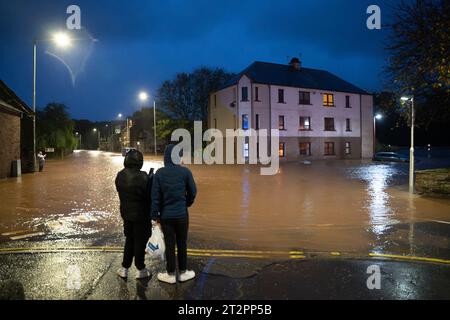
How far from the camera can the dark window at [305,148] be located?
1762 inches

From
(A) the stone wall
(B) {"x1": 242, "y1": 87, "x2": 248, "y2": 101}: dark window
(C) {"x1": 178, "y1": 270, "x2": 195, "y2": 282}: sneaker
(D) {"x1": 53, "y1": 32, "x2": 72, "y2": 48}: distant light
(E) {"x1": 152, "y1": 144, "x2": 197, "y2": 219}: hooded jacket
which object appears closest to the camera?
(E) {"x1": 152, "y1": 144, "x2": 197, "y2": 219}: hooded jacket

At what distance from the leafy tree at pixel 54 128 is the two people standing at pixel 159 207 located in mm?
46799

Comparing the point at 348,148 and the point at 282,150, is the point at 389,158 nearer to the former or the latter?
the point at 348,148

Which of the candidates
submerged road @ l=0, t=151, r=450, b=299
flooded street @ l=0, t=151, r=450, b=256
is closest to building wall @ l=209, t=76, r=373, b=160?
flooded street @ l=0, t=151, r=450, b=256

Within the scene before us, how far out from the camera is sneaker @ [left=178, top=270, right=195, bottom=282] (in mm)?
5043

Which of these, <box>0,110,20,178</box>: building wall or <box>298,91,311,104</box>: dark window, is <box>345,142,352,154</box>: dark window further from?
<box>0,110,20,178</box>: building wall

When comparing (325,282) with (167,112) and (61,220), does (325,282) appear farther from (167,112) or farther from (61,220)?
(167,112)

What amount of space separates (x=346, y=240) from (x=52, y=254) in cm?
559

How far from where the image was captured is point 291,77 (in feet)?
150

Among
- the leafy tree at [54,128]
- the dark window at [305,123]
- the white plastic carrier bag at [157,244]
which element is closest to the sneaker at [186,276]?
the white plastic carrier bag at [157,244]

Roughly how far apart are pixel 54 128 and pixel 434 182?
5084 cm

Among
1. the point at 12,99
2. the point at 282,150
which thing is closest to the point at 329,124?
the point at 282,150

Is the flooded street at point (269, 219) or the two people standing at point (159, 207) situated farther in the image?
the flooded street at point (269, 219)

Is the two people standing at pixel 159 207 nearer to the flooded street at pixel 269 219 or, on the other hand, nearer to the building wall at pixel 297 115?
the flooded street at pixel 269 219
